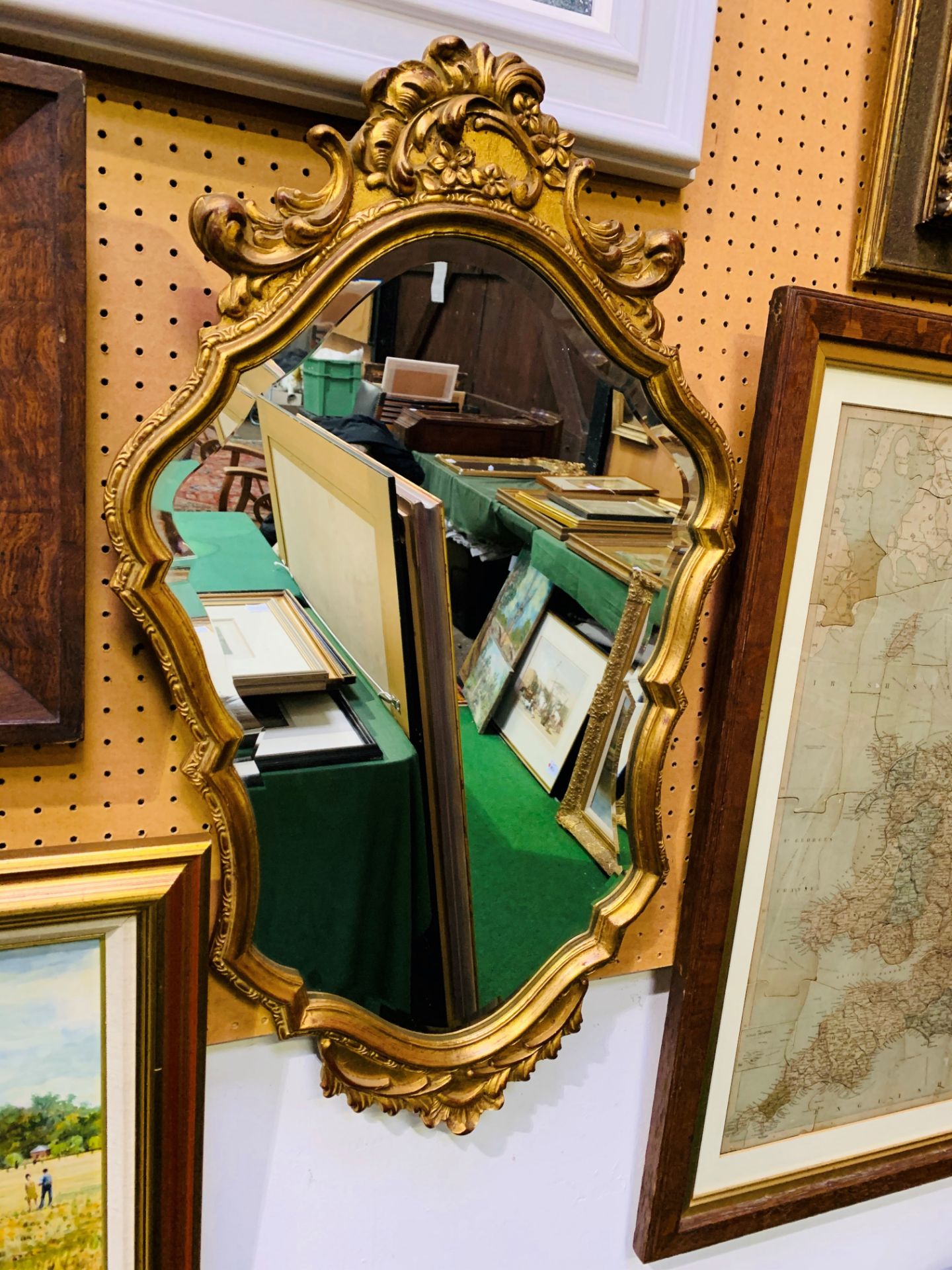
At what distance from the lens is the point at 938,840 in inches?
35.8

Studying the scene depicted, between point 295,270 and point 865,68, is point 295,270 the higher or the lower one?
the lower one

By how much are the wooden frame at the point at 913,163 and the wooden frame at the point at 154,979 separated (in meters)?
0.74

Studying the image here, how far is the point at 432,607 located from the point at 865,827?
0.52 meters

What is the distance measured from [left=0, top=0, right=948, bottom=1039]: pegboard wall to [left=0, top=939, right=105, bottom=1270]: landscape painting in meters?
0.09

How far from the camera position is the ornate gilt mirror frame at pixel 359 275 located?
55cm

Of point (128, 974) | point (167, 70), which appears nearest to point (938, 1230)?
point (128, 974)

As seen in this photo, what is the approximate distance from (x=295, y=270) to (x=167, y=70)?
0.14 metres

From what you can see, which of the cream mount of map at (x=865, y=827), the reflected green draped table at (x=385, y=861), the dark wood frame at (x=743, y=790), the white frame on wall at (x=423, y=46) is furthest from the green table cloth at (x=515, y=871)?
the white frame on wall at (x=423, y=46)

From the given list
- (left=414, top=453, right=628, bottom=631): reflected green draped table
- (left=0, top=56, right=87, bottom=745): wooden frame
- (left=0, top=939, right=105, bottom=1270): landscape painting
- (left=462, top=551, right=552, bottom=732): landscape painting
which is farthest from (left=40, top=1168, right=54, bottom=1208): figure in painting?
(left=414, top=453, right=628, bottom=631): reflected green draped table

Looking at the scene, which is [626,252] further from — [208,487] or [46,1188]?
[46,1188]

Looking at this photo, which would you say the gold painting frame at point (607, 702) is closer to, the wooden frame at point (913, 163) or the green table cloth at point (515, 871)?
the green table cloth at point (515, 871)

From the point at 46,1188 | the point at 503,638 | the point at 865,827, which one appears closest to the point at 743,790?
the point at 865,827

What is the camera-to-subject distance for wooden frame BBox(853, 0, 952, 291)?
69cm

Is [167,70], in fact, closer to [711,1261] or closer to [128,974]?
[128,974]
